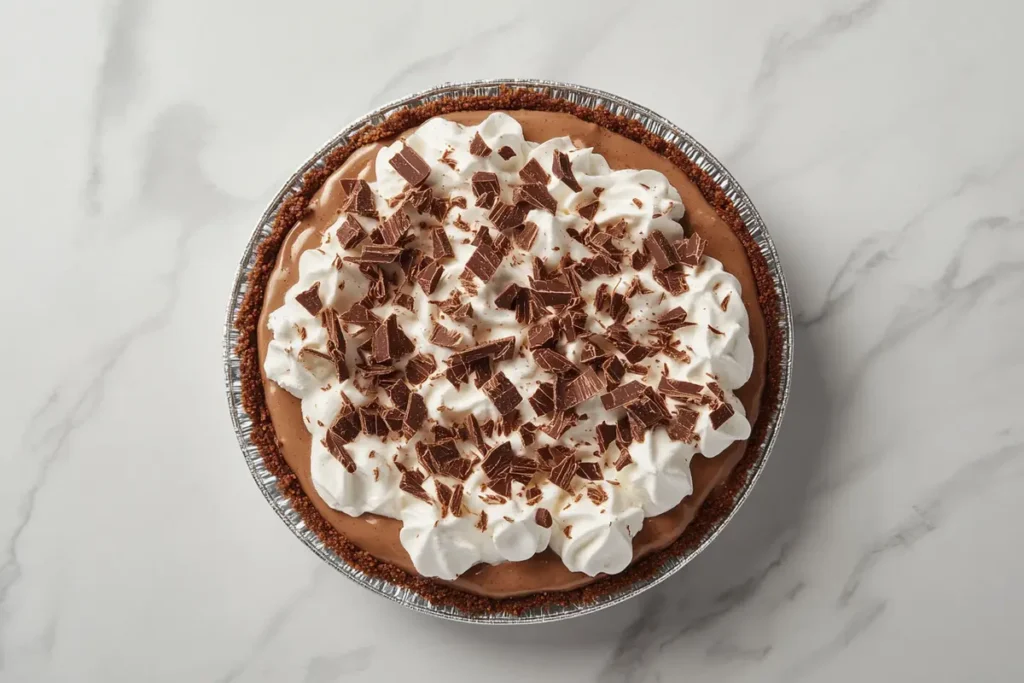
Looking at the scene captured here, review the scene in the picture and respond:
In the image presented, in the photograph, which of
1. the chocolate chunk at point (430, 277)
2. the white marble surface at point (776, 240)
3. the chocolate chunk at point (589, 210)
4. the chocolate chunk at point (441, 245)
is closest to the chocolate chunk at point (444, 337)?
the chocolate chunk at point (430, 277)

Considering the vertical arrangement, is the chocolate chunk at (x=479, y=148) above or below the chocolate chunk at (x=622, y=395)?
above

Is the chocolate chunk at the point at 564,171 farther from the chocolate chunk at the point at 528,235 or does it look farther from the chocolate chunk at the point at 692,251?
the chocolate chunk at the point at 692,251

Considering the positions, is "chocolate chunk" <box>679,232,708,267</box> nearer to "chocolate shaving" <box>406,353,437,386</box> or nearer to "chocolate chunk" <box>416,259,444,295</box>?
"chocolate chunk" <box>416,259,444,295</box>

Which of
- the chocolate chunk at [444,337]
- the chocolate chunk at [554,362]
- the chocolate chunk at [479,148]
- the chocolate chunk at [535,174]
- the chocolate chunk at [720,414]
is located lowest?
the chocolate chunk at [720,414]

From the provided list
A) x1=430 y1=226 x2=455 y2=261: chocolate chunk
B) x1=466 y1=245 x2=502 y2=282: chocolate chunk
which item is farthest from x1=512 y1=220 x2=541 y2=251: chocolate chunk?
x1=430 y1=226 x2=455 y2=261: chocolate chunk
